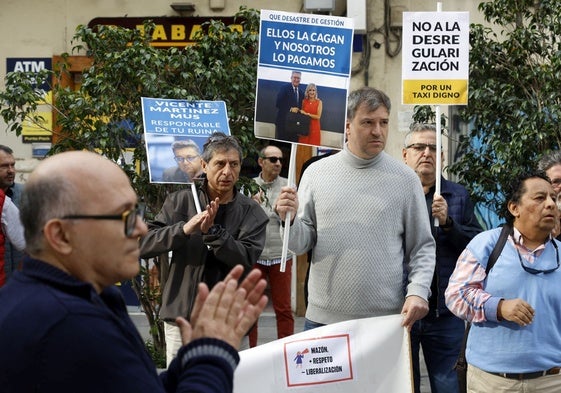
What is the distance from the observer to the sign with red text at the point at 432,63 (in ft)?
23.4

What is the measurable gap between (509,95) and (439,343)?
3.04 meters

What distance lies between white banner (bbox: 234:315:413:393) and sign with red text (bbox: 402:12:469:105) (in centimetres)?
212

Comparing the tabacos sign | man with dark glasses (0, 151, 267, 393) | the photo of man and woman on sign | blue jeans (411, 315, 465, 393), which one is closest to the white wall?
the tabacos sign

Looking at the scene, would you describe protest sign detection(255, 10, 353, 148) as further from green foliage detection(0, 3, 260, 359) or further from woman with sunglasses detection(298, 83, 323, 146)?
green foliage detection(0, 3, 260, 359)

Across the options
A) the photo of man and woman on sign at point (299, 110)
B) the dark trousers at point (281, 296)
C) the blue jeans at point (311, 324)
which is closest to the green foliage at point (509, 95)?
the dark trousers at point (281, 296)

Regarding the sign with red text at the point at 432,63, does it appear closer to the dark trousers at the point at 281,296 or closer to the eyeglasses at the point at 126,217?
the dark trousers at the point at 281,296

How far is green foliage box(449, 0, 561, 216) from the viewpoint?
8453 millimetres

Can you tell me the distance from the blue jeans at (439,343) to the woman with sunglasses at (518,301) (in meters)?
1.10

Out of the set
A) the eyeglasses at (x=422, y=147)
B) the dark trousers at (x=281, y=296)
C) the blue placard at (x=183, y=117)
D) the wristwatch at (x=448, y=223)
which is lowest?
the dark trousers at (x=281, y=296)

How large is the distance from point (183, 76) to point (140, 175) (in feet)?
2.83

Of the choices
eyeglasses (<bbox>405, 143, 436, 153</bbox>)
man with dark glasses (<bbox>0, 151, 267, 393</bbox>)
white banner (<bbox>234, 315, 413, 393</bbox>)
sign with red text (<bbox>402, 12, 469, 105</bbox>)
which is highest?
sign with red text (<bbox>402, 12, 469, 105</bbox>)

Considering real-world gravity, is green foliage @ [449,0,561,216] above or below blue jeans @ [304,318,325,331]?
above

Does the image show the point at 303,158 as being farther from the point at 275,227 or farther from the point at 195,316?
the point at 195,316

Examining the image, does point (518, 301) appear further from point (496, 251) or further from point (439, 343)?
point (439, 343)
